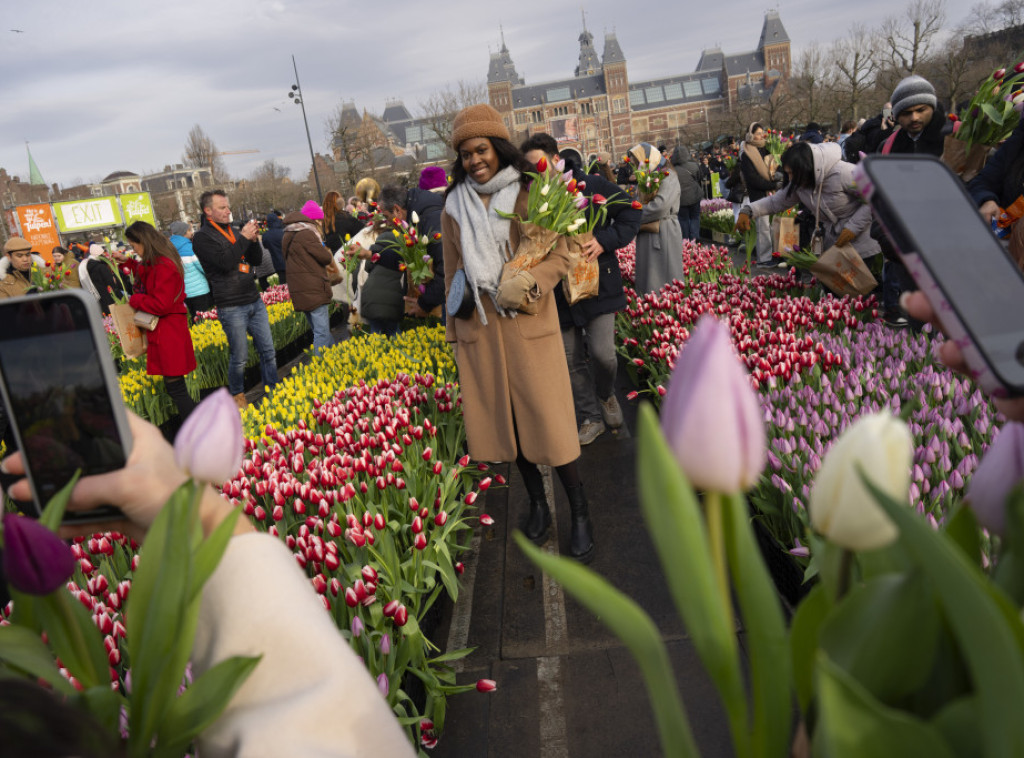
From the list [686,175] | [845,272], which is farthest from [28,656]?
[686,175]

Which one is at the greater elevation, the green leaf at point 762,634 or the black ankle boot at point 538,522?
the green leaf at point 762,634

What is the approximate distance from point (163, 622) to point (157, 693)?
8 centimetres

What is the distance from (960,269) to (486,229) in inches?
101

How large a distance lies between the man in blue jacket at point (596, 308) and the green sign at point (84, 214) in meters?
34.9

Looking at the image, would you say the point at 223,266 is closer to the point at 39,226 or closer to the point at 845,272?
the point at 845,272

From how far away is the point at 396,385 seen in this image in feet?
14.1

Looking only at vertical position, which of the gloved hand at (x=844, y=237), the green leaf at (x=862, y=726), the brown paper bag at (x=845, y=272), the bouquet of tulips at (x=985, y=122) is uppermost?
the bouquet of tulips at (x=985, y=122)

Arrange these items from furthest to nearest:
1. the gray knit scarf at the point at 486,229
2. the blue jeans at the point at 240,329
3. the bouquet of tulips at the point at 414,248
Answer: the blue jeans at the point at 240,329 → the bouquet of tulips at the point at 414,248 → the gray knit scarf at the point at 486,229

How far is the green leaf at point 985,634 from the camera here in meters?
0.40

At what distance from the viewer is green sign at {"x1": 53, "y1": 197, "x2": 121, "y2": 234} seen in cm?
3288

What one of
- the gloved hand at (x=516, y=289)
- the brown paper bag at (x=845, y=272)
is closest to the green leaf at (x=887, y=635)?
the gloved hand at (x=516, y=289)

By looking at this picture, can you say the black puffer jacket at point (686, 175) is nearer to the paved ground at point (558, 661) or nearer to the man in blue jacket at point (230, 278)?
the man in blue jacket at point (230, 278)

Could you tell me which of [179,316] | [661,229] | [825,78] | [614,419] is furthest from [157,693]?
Answer: [825,78]

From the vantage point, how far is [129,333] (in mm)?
5668
